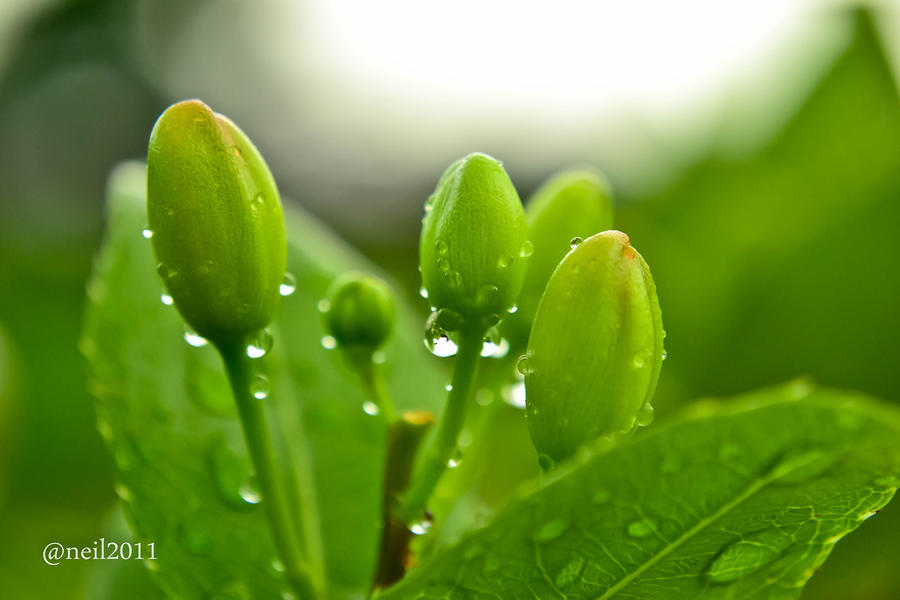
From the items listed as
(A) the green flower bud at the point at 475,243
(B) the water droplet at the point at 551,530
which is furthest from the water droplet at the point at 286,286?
(B) the water droplet at the point at 551,530

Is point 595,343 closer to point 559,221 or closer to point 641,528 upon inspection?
point 641,528

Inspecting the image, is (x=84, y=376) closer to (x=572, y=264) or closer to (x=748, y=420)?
(x=572, y=264)

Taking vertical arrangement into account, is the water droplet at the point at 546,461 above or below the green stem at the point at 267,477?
below

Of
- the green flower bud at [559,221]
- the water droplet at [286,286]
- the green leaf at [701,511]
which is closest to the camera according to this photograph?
the green leaf at [701,511]

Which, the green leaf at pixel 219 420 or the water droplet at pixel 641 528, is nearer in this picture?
the water droplet at pixel 641 528

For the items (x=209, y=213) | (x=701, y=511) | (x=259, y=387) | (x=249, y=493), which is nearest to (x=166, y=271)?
(x=209, y=213)

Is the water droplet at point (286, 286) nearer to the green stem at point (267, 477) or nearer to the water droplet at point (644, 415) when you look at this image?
the green stem at point (267, 477)

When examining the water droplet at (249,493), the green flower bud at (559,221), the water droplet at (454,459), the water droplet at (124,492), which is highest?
the green flower bud at (559,221)

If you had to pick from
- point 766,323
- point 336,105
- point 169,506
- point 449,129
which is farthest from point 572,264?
point 336,105
